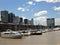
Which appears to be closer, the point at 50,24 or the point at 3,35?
the point at 3,35

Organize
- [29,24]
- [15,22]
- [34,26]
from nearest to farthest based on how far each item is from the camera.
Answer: [15,22], [29,24], [34,26]

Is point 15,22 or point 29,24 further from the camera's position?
point 29,24

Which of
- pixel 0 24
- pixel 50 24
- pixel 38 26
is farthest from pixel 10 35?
pixel 50 24

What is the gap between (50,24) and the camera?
18162 cm

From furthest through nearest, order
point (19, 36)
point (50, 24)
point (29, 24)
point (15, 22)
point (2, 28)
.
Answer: point (50, 24), point (29, 24), point (2, 28), point (15, 22), point (19, 36)

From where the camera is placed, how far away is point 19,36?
5359 cm

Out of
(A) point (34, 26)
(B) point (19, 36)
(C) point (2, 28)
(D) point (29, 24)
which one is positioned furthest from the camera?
(A) point (34, 26)

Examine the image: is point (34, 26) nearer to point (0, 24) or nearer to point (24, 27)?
point (24, 27)

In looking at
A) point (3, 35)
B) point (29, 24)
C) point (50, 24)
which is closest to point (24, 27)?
point (29, 24)

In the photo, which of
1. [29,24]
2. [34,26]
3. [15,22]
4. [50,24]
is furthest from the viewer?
[50,24]

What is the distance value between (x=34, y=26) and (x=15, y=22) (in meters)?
57.3

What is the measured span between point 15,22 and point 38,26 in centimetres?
5291

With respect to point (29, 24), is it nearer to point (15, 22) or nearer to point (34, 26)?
point (34, 26)

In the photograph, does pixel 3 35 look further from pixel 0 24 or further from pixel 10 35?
pixel 0 24
